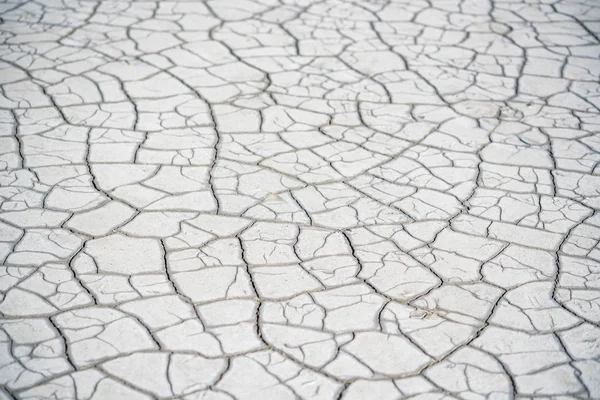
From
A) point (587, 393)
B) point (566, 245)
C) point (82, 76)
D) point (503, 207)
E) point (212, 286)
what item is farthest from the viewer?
point (82, 76)

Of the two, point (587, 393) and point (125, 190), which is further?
point (125, 190)

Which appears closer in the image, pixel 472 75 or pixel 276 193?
pixel 276 193

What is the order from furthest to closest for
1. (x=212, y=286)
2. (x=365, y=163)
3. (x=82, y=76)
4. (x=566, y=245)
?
(x=82, y=76) < (x=365, y=163) < (x=566, y=245) < (x=212, y=286)

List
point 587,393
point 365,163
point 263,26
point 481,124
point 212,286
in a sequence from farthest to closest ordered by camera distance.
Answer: point 263,26 → point 481,124 → point 365,163 → point 212,286 → point 587,393

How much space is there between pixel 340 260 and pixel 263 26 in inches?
115

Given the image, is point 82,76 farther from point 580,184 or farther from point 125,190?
point 580,184

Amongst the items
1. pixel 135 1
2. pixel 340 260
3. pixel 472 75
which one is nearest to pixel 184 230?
pixel 340 260

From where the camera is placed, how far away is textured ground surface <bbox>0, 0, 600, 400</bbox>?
2537 millimetres

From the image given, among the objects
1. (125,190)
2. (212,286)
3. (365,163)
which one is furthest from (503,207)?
(125,190)

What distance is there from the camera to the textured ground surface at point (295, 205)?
2.54 meters

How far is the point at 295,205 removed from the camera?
11.4 ft

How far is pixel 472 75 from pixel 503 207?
1629 mm

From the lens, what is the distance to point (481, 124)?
4281 mm

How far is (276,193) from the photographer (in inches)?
140
